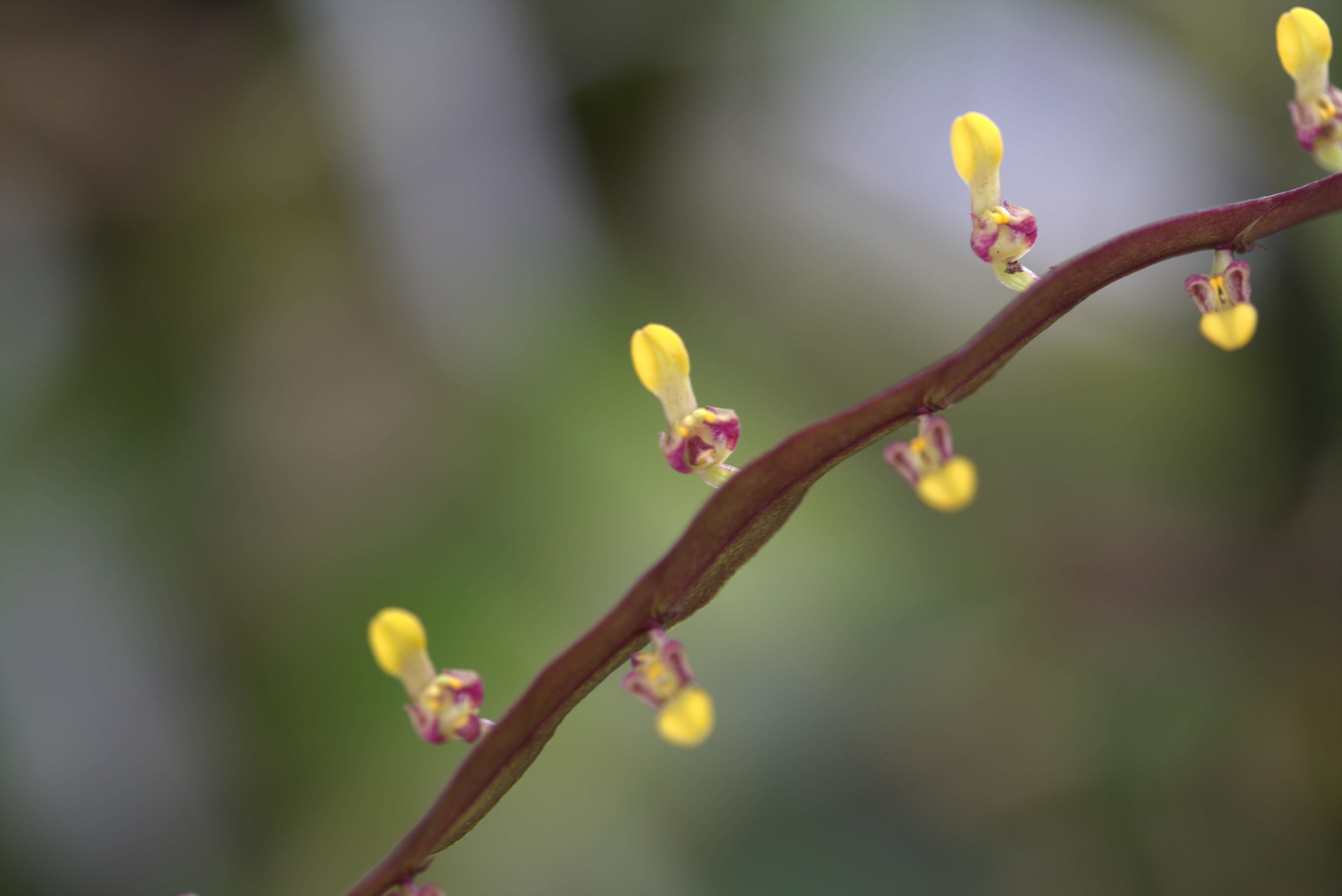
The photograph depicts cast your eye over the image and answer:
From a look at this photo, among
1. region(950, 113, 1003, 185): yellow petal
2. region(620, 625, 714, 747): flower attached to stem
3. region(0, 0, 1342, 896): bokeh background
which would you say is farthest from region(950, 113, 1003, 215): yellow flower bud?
region(0, 0, 1342, 896): bokeh background

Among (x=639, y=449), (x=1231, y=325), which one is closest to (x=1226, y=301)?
(x=1231, y=325)

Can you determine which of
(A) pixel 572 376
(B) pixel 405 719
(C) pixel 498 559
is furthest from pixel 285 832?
(A) pixel 572 376

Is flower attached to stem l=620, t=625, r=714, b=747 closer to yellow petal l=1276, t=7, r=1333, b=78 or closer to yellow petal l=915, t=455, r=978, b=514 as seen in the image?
yellow petal l=915, t=455, r=978, b=514

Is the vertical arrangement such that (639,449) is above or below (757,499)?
below

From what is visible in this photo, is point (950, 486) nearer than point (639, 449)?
Yes

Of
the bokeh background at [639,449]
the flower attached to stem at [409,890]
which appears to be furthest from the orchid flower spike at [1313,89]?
Answer: the bokeh background at [639,449]

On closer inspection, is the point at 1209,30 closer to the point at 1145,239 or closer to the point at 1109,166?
the point at 1109,166

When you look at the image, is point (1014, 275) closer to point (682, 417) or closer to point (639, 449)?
point (682, 417)
